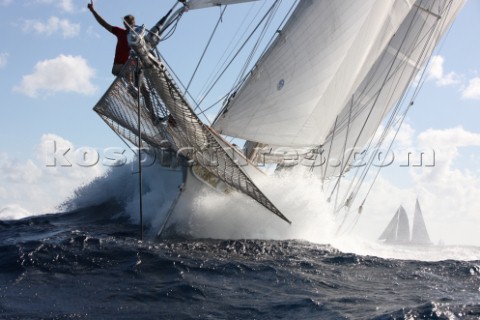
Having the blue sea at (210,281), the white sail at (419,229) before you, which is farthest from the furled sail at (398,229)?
the blue sea at (210,281)

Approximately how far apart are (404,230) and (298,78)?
56742mm

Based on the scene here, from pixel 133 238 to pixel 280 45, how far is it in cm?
674

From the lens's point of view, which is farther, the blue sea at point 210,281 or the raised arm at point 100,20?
the raised arm at point 100,20

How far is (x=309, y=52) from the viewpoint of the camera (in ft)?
55.2

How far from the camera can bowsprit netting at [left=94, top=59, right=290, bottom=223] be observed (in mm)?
13164

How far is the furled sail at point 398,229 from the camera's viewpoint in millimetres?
67750

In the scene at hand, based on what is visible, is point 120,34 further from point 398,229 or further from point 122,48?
point 398,229

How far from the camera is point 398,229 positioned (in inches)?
2714

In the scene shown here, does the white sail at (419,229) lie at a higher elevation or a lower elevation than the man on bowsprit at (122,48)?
lower

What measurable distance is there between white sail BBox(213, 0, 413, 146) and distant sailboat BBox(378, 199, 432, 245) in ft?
169

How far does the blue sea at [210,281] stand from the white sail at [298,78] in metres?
3.50

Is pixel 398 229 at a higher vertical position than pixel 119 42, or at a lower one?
lower

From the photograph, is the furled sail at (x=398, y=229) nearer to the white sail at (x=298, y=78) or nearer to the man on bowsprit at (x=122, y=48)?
the white sail at (x=298, y=78)

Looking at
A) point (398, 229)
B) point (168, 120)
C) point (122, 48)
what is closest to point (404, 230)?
point (398, 229)
